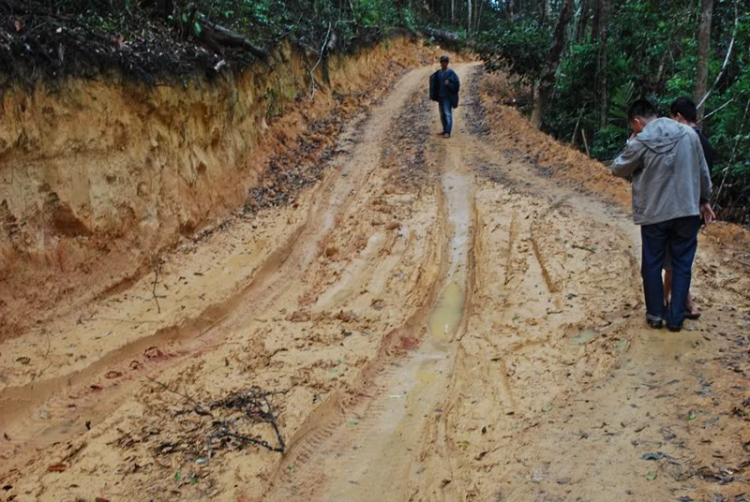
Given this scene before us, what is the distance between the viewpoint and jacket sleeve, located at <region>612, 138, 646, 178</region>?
13.6ft

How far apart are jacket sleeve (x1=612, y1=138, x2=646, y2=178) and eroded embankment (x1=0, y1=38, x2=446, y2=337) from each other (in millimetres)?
5189

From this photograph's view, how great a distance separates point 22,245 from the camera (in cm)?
539

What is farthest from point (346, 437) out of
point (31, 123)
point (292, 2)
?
point (292, 2)

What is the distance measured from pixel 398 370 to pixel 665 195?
8.36 feet

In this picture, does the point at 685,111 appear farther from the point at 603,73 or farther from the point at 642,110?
the point at 603,73

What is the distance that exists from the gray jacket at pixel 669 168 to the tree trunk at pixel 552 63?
31.8 ft

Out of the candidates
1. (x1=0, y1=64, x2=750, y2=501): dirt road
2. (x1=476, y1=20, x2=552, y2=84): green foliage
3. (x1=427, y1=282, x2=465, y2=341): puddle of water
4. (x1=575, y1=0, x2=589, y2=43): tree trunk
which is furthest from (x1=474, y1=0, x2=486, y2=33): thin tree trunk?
(x1=427, y1=282, x2=465, y2=341): puddle of water

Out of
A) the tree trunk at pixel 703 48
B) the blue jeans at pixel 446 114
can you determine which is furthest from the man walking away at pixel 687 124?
the blue jeans at pixel 446 114

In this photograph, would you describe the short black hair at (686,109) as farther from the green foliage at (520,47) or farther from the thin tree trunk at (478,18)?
the thin tree trunk at (478,18)

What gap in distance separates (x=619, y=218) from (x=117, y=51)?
6.45m

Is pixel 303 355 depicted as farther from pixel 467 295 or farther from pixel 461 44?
pixel 461 44

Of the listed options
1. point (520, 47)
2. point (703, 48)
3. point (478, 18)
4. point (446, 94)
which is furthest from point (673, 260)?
point (478, 18)

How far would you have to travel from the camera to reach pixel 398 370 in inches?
192

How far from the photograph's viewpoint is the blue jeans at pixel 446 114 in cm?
1216
